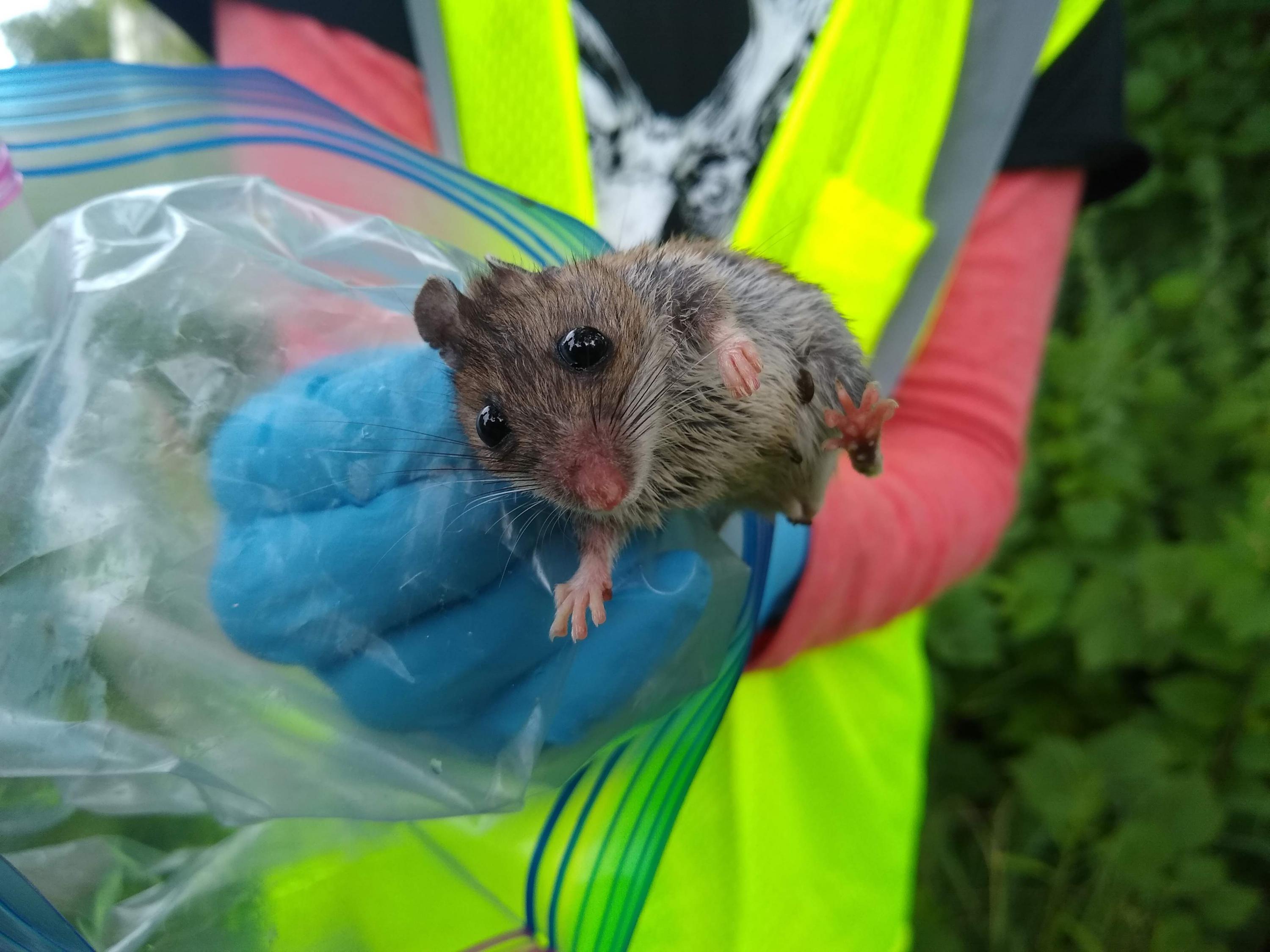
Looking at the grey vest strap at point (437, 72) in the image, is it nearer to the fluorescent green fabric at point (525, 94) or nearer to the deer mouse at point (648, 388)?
the fluorescent green fabric at point (525, 94)

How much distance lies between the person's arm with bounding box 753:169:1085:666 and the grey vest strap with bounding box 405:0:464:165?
91 cm

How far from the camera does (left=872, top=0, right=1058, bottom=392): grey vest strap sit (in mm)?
1396

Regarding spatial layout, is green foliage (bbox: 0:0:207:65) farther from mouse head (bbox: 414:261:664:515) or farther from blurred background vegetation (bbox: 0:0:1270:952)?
mouse head (bbox: 414:261:664:515)

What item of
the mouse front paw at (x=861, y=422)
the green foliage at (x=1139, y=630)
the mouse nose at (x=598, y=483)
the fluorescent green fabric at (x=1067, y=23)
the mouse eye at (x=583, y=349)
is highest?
the fluorescent green fabric at (x=1067, y=23)

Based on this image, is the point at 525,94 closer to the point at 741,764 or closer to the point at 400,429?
the point at 400,429

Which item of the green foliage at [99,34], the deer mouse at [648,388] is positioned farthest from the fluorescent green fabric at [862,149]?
the green foliage at [99,34]

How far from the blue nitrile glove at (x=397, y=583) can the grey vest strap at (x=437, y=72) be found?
61 cm

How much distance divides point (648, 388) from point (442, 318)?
0.27 m

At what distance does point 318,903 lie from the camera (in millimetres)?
1008

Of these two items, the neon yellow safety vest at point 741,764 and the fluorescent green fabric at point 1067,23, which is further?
the fluorescent green fabric at point 1067,23

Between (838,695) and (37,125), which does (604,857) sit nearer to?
(838,695)

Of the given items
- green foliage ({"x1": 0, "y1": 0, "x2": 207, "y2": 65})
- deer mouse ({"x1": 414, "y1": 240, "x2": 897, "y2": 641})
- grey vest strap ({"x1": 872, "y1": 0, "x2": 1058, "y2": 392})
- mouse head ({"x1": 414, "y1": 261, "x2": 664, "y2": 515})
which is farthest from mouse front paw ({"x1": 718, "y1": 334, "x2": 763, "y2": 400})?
green foliage ({"x1": 0, "y1": 0, "x2": 207, "y2": 65})

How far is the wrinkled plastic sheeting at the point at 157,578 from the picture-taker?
0.84m

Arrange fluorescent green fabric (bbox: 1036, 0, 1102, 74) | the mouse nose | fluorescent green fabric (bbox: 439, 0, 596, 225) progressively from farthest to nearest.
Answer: fluorescent green fabric (bbox: 1036, 0, 1102, 74), fluorescent green fabric (bbox: 439, 0, 596, 225), the mouse nose
